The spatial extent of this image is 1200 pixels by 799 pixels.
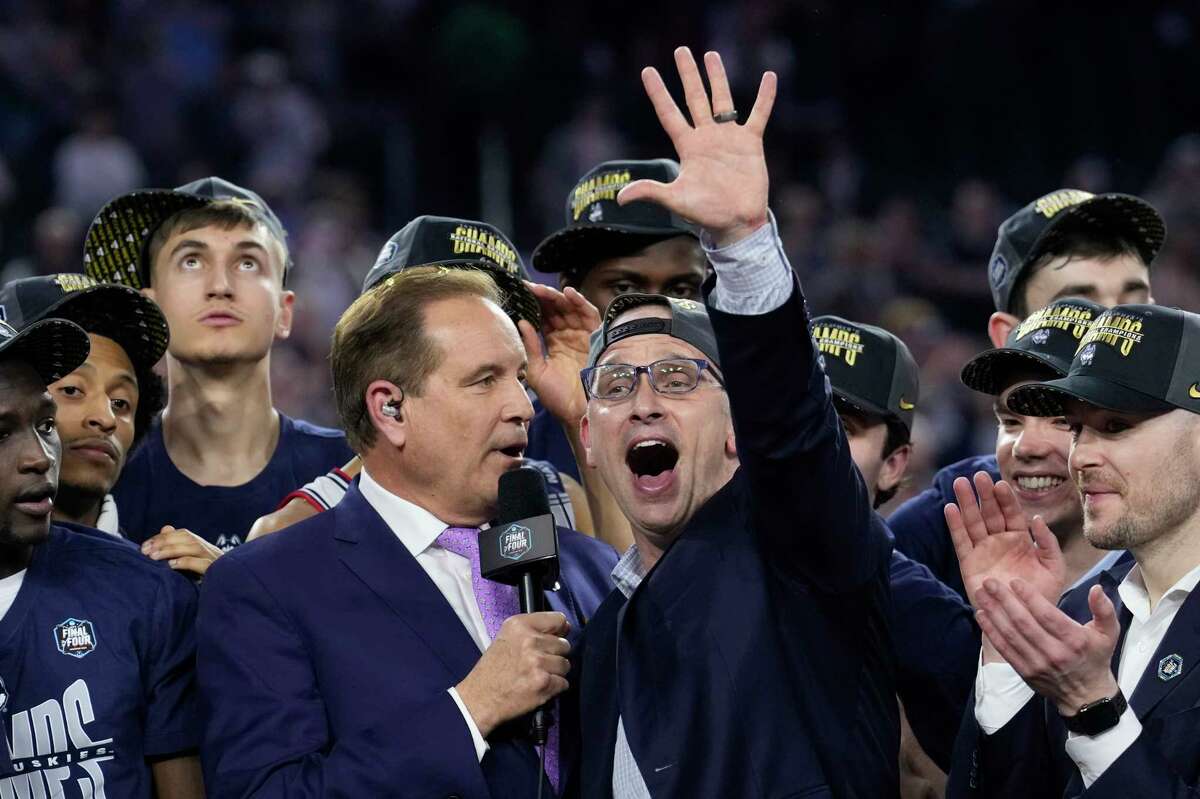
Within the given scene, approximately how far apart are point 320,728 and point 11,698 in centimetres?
59

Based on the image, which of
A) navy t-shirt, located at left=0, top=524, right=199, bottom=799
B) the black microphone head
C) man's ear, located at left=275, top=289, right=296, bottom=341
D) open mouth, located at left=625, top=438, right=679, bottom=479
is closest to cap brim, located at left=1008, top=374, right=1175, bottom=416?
open mouth, located at left=625, top=438, right=679, bottom=479

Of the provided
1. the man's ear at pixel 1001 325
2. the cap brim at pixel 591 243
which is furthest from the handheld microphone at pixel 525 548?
the man's ear at pixel 1001 325

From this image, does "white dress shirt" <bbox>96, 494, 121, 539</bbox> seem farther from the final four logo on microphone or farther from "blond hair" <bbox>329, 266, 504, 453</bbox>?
the final four logo on microphone

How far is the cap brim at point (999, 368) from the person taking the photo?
3691mm

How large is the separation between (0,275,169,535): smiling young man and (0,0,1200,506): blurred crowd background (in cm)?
482

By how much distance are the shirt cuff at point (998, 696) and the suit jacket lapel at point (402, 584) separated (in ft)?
2.85

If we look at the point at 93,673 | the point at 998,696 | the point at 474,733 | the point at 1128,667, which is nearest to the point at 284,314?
the point at 93,673

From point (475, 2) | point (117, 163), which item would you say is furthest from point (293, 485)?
point (475, 2)

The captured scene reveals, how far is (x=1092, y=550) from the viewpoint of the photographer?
4.05 m

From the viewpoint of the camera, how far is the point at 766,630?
9.26 feet

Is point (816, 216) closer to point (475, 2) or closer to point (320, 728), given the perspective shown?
point (475, 2)

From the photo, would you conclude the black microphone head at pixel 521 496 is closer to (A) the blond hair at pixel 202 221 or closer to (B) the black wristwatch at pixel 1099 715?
(B) the black wristwatch at pixel 1099 715

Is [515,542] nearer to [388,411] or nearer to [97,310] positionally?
[388,411]

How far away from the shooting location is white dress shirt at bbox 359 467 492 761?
3098 mm
